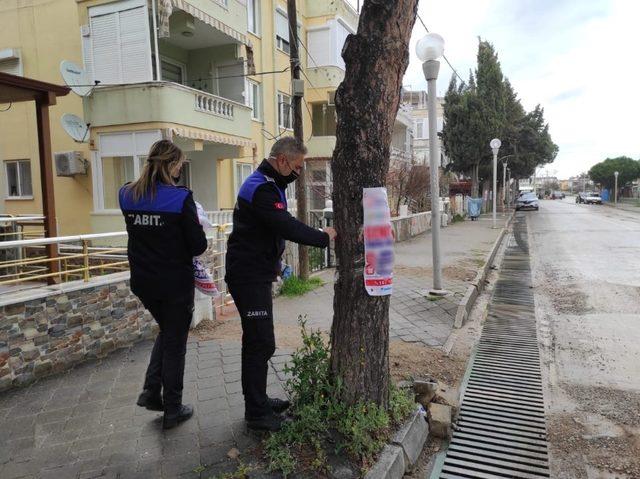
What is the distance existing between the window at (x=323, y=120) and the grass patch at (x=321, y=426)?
20062 mm

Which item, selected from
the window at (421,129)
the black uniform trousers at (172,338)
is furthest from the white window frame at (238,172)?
the window at (421,129)

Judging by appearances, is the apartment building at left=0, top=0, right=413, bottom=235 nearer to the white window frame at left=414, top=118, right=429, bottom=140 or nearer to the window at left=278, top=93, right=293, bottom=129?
the window at left=278, top=93, right=293, bottom=129

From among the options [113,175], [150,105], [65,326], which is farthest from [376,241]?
[113,175]

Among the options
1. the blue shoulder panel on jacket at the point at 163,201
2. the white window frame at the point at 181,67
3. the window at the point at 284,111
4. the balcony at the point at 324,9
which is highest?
the balcony at the point at 324,9

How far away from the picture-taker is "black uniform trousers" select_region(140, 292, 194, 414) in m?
3.25

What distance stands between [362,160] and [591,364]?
3.86 metres

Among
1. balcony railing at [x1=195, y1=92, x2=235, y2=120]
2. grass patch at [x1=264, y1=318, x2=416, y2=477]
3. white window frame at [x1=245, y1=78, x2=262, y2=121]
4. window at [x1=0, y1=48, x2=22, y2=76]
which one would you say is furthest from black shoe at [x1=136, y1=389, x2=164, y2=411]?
white window frame at [x1=245, y1=78, x2=262, y2=121]

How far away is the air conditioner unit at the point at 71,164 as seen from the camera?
39.6ft

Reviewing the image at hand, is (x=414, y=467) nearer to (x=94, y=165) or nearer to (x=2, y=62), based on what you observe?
(x=94, y=165)

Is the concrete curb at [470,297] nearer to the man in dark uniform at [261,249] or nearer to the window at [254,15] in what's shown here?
the man in dark uniform at [261,249]

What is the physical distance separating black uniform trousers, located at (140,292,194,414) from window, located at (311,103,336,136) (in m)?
20.0

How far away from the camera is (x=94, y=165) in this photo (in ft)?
40.0

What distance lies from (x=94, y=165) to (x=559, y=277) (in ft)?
37.2

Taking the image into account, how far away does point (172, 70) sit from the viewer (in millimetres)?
15062
